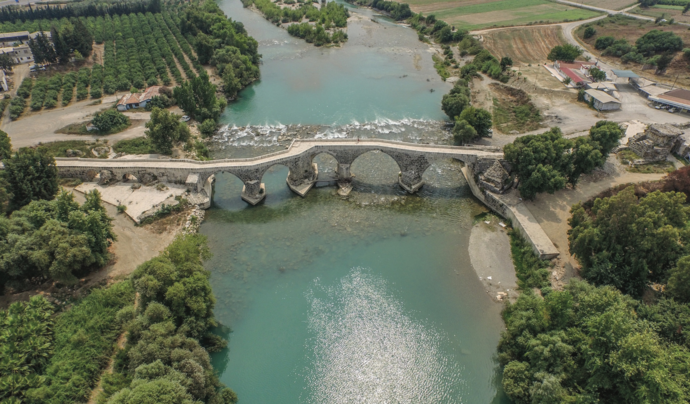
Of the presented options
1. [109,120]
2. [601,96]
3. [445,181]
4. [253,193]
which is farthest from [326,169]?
[601,96]

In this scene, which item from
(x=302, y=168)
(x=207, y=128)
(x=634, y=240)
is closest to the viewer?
(x=634, y=240)

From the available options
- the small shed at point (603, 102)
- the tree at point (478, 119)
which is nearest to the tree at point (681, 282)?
the tree at point (478, 119)

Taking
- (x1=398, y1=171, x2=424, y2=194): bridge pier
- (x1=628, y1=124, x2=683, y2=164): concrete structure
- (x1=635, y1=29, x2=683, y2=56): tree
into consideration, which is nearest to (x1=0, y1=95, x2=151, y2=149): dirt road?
(x1=398, y1=171, x2=424, y2=194): bridge pier

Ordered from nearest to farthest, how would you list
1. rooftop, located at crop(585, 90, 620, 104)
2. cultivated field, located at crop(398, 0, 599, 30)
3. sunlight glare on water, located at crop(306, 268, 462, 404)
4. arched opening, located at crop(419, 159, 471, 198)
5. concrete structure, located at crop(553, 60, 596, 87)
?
1. sunlight glare on water, located at crop(306, 268, 462, 404)
2. arched opening, located at crop(419, 159, 471, 198)
3. rooftop, located at crop(585, 90, 620, 104)
4. concrete structure, located at crop(553, 60, 596, 87)
5. cultivated field, located at crop(398, 0, 599, 30)

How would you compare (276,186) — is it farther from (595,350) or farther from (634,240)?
(634,240)

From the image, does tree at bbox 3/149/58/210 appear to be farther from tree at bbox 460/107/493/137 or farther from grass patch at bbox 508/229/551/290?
tree at bbox 460/107/493/137

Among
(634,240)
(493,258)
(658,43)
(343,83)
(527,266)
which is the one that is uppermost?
(658,43)

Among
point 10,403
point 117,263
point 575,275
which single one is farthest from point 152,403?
point 575,275

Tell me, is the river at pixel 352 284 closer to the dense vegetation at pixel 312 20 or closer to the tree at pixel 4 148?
the tree at pixel 4 148
